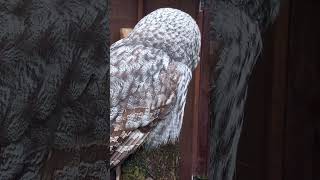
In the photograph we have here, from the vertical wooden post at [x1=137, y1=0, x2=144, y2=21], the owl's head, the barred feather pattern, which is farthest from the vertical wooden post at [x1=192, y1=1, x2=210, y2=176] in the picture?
the barred feather pattern

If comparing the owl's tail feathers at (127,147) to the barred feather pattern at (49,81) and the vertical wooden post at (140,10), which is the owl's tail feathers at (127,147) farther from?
the vertical wooden post at (140,10)

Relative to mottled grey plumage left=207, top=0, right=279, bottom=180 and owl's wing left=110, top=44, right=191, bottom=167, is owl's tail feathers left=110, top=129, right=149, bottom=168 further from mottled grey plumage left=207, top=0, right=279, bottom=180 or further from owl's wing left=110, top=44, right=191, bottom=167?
mottled grey plumage left=207, top=0, right=279, bottom=180

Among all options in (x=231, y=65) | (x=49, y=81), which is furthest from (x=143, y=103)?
(x=231, y=65)

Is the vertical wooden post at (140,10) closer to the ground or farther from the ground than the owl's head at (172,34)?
farther from the ground

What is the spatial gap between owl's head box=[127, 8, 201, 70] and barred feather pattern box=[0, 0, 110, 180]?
0.14 m

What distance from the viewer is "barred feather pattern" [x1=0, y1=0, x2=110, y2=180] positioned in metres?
1.39

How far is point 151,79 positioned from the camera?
5.45 ft

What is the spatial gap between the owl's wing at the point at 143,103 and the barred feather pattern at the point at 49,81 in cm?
5

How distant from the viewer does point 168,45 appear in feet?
5.57

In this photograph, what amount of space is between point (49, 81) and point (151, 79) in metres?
0.34

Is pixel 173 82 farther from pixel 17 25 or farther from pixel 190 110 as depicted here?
pixel 17 25

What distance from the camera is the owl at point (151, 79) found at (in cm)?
160

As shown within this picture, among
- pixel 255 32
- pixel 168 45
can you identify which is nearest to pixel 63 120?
pixel 168 45

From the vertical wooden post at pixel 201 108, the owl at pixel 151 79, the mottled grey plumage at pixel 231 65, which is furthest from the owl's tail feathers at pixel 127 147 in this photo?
the mottled grey plumage at pixel 231 65
